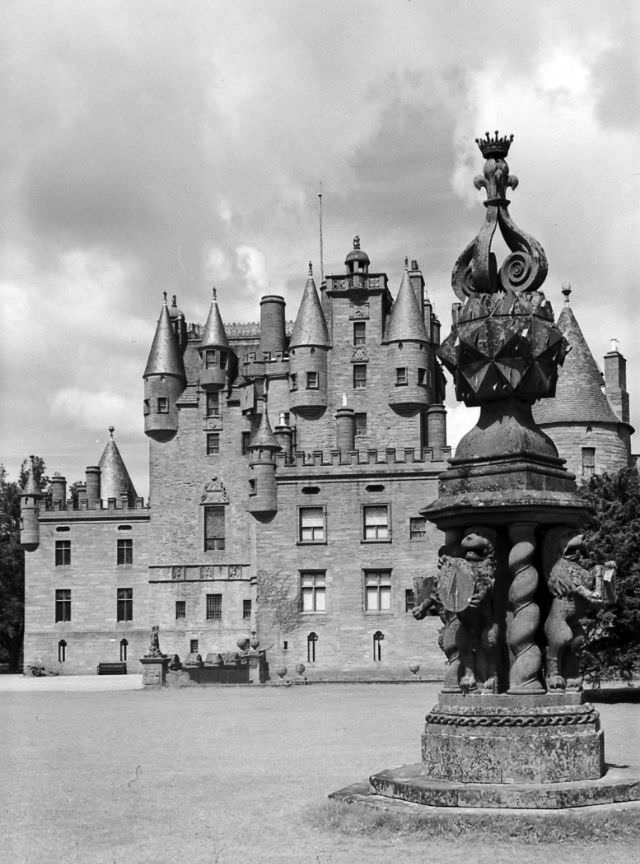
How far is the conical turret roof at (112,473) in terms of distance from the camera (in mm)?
81188

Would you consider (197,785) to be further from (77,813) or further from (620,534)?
(620,534)

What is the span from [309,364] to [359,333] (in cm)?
325

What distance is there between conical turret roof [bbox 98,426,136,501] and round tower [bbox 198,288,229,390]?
13680 mm

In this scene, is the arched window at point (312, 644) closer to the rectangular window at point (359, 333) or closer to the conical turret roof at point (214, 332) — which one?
the rectangular window at point (359, 333)

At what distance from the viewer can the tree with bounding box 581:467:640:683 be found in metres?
32.4

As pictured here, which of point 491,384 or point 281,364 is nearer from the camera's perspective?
point 491,384

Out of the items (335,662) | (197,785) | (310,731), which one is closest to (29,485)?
(335,662)

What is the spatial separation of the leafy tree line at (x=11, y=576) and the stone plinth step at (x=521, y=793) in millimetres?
66104

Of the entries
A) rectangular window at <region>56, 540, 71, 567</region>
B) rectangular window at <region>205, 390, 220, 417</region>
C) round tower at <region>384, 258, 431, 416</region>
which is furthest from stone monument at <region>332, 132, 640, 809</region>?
rectangular window at <region>56, 540, 71, 567</region>

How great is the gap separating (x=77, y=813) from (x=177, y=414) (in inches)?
2256

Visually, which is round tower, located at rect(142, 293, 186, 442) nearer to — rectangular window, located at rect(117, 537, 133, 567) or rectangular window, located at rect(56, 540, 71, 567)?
rectangular window, located at rect(117, 537, 133, 567)

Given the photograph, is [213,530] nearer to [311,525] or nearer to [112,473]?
[311,525]

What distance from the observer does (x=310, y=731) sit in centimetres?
2441

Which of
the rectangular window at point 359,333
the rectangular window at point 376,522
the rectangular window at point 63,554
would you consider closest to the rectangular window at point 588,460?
the rectangular window at point 376,522
